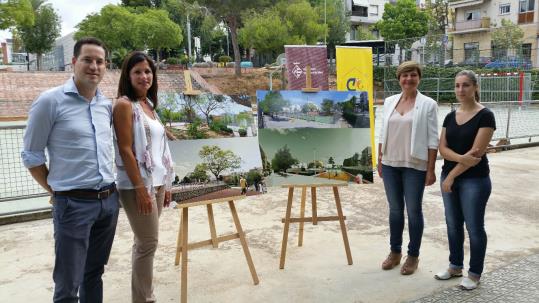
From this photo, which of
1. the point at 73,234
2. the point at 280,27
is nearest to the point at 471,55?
the point at 280,27

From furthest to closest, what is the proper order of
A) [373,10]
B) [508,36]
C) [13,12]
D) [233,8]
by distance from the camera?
[373,10] < [233,8] < [508,36] < [13,12]

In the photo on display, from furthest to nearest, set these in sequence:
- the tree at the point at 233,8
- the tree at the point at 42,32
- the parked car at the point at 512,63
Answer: the tree at the point at 42,32
the tree at the point at 233,8
the parked car at the point at 512,63

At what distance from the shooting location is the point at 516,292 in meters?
3.17

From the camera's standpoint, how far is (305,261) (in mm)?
3891

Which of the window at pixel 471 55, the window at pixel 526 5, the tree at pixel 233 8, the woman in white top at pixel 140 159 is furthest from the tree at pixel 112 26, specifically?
the woman in white top at pixel 140 159

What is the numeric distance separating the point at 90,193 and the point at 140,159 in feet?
1.15

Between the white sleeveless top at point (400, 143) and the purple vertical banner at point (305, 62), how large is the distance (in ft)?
13.9

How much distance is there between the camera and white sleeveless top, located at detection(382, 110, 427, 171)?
3.35 metres

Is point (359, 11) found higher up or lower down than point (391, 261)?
higher up

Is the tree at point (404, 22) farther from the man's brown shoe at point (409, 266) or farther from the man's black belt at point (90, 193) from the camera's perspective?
the man's black belt at point (90, 193)

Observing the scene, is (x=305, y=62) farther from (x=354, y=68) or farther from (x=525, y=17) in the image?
(x=525, y=17)

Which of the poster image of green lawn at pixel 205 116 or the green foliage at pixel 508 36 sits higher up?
the green foliage at pixel 508 36

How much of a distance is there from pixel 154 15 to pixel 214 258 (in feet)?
98.7

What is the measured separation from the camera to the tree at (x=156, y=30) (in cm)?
3050
